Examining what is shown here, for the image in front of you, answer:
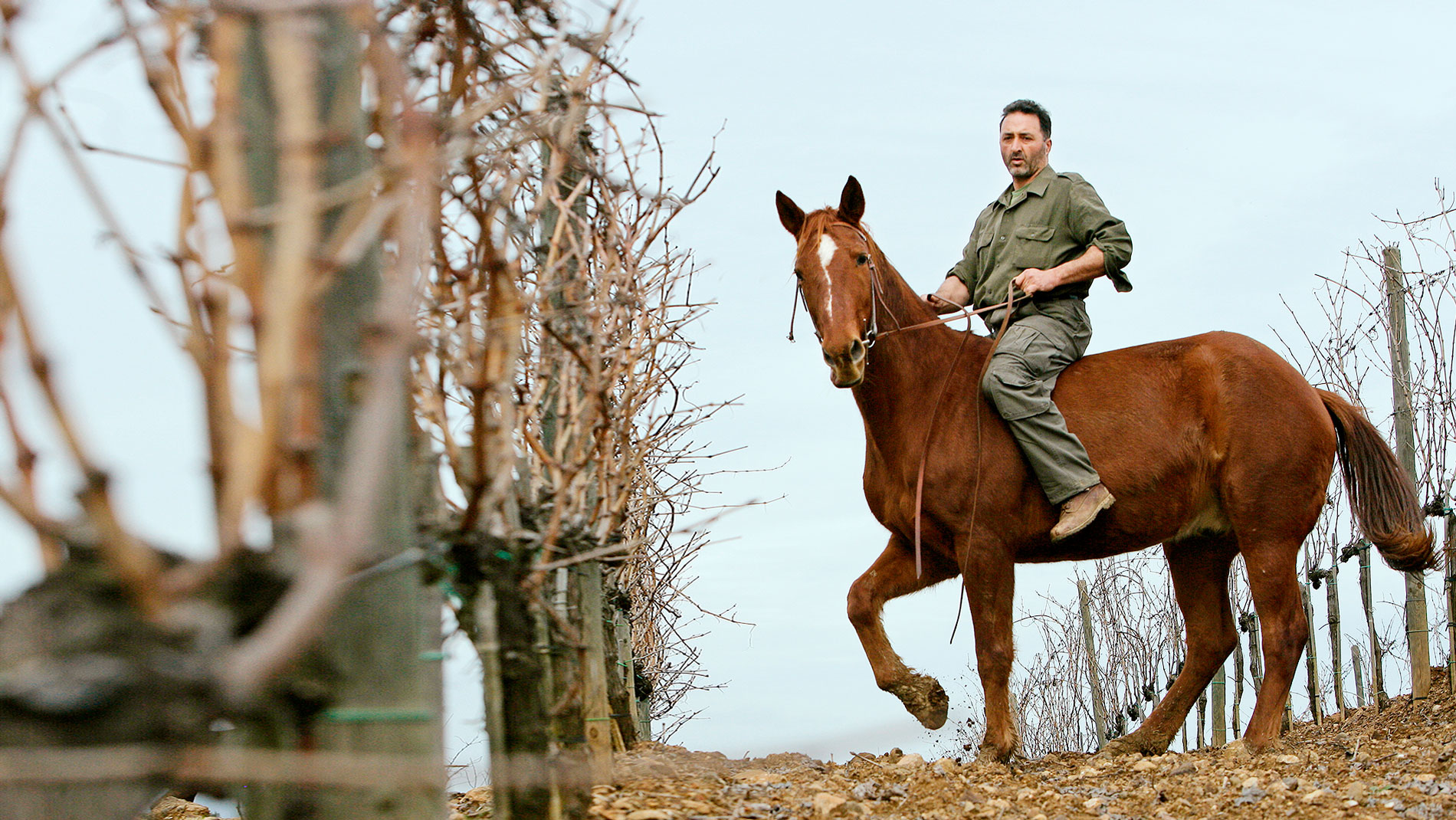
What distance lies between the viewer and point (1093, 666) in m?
14.4

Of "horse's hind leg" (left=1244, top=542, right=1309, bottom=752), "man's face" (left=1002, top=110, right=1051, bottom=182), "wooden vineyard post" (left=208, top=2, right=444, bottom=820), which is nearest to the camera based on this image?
"wooden vineyard post" (left=208, top=2, right=444, bottom=820)

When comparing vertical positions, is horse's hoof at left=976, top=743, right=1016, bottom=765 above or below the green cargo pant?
below

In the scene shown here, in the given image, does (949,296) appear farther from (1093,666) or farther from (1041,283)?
(1093,666)

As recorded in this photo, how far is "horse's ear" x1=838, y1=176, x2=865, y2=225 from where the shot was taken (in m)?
5.76

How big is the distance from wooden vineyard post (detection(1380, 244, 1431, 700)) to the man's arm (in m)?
3.37

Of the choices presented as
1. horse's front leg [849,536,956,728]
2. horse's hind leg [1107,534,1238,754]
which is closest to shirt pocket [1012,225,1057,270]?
horse's front leg [849,536,956,728]

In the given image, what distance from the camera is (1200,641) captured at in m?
6.53

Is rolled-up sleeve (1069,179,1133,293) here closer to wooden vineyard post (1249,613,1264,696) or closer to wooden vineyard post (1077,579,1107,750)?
wooden vineyard post (1249,613,1264,696)

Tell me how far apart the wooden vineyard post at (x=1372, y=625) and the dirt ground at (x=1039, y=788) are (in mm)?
3509

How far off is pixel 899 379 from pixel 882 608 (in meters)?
1.14

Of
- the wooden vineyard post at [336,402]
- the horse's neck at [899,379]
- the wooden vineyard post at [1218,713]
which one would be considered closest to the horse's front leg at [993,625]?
the horse's neck at [899,379]

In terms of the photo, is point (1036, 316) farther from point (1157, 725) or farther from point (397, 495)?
point (397, 495)

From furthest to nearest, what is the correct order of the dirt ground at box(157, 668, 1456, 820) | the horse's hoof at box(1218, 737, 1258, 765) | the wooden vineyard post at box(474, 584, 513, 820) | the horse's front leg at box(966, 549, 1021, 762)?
the horse's front leg at box(966, 549, 1021, 762) < the horse's hoof at box(1218, 737, 1258, 765) < the dirt ground at box(157, 668, 1456, 820) < the wooden vineyard post at box(474, 584, 513, 820)

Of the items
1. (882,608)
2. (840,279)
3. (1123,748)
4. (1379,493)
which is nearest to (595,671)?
(840,279)
